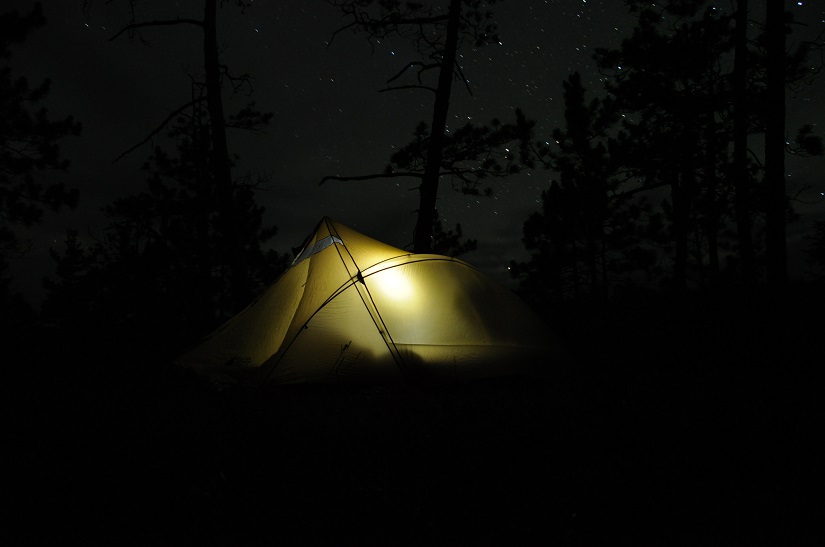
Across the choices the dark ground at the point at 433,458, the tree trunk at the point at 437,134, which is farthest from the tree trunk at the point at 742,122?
the tree trunk at the point at 437,134

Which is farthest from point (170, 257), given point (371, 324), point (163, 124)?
point (371, 324)

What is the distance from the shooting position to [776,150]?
7.68 m

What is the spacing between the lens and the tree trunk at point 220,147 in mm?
9500

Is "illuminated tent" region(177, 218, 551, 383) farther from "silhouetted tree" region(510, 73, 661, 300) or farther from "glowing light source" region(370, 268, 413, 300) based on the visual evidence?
"silhouetted tree" region(510, 73, 661, 300)

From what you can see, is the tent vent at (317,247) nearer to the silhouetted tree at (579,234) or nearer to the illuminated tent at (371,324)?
the illuminated tent at (371,324)

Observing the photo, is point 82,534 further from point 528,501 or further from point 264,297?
point 264,297

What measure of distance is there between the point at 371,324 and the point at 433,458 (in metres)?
2.38

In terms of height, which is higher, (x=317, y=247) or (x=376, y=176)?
(x=376, y=176)

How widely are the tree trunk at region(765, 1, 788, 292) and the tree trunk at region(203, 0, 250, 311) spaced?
9.10 m

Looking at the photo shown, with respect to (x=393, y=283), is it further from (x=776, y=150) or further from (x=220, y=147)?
(x=776, y=150)

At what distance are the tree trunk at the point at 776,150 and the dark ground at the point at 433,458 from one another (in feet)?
7.67

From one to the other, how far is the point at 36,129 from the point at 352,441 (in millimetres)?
12970

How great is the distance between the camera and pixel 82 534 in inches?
105

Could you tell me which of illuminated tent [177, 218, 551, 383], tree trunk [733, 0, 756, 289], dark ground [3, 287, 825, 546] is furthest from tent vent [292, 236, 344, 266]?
tree trunk [733, 0, 756, 289]
